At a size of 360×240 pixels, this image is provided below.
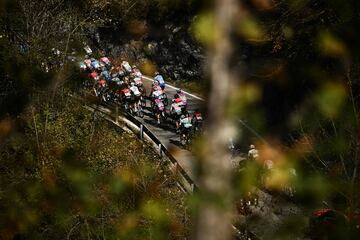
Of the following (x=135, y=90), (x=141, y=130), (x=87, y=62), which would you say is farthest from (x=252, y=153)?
(x=87, y=62)

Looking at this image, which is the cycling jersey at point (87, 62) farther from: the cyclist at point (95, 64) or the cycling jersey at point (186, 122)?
the cycling jersey at point (186, 122)

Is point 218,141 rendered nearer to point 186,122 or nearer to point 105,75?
point 186,122

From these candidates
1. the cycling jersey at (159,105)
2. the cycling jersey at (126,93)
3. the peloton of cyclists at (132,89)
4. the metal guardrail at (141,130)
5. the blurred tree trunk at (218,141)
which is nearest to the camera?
the blurred tree trunk at (218,141)

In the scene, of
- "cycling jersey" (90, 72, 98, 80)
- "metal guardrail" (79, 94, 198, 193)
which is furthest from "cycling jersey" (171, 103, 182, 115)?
"cycling jersey" (90, 72, 98, 80)

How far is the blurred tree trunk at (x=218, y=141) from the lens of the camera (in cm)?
91

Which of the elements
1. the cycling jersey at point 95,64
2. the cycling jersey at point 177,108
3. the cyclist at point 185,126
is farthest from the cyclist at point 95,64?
the cyclist at point 185,126

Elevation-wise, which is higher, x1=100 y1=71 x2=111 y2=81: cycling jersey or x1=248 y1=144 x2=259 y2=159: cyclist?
x1=248 y1=144 x2=259 y2=159: cyclist

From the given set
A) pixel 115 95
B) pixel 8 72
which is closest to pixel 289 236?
pixel 8 72

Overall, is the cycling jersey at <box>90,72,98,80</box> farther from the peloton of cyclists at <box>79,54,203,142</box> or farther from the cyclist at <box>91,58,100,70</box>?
the cyclist at <box>91,58,100,70</box>

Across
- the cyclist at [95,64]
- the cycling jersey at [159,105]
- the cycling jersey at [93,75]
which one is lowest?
the cycling jersey at [159,105]

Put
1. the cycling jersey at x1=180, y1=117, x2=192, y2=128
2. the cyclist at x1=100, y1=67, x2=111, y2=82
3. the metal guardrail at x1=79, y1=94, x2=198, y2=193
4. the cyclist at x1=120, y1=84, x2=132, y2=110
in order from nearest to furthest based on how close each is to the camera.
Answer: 1. the metal guardrail at x1=79, y1=94, x2=198, y2=193
2. the cycling jersey at x1=180, y1=117, x2=192, y2=128
3. the cyclist at x1=120, y1=84, x2=132, y2=110
4. the cyclist at x1=100, y1=67, x2=111, y2=82

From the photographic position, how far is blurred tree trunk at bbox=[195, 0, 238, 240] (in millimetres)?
907

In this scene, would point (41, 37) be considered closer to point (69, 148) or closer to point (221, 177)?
point (69, 148)

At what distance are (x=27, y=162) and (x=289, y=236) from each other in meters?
13.1
